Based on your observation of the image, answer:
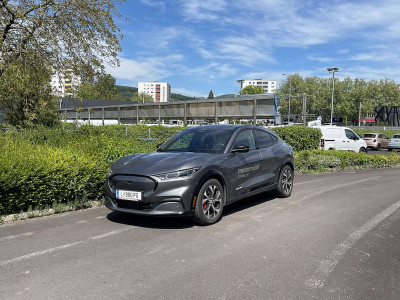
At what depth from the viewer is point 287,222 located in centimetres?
576

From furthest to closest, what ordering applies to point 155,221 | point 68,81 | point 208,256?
point 68,81
point 155,221
point 208,256

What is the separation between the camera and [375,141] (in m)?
30.2

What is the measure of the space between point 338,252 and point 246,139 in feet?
9.59

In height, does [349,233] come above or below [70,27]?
below

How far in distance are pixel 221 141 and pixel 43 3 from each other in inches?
360

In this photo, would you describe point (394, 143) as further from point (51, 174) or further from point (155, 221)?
point (51, 174)

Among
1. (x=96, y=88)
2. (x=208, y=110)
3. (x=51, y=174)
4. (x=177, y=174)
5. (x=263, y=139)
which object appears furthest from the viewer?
(x=208, y=110)

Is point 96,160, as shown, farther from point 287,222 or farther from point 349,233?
point 349,233

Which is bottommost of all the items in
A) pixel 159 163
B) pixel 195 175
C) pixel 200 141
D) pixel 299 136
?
pixel 195 175

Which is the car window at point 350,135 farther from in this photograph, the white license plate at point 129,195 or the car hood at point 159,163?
the white license plate at point 129,195

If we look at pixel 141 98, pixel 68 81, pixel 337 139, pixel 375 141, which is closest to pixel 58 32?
pixel 68 81

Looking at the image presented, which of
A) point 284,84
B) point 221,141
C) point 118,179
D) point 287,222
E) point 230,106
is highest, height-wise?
point 284,84

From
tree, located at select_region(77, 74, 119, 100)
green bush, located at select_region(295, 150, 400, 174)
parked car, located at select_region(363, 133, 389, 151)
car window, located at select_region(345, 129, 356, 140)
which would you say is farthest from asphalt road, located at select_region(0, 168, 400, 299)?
parked car, located at select_region(363, 133, 389, 151)

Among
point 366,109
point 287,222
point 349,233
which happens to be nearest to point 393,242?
point 349,233
